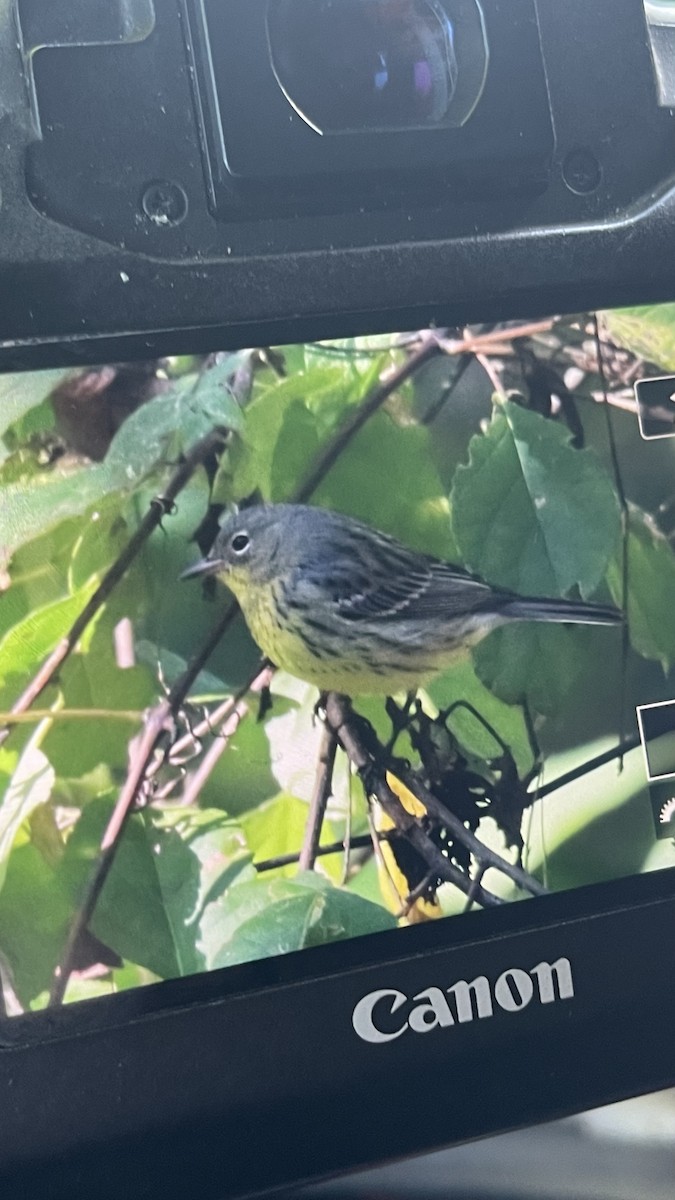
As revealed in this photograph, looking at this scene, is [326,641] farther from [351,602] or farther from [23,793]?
[23,793]

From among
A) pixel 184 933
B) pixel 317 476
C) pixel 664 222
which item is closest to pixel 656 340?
pixel 664 222

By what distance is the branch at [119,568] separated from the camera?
425 millimetres

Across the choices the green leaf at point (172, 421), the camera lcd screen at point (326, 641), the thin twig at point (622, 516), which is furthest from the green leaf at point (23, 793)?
the thin twig at point (622, 516)

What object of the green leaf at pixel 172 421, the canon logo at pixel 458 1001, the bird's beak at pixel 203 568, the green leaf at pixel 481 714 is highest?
the green leaf at pixel 172 421

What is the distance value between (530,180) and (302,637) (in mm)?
196

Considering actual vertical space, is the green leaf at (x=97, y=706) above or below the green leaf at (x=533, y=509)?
below

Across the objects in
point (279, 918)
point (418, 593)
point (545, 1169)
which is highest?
point (418, 593)

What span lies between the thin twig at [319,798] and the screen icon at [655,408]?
0.17 metres

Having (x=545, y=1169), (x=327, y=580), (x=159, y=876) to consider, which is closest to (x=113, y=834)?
(x=159, y=876)

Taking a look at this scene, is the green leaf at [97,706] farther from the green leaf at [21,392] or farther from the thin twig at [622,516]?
the thin twig at [622,516]

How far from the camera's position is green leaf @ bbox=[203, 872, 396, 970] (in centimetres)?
43

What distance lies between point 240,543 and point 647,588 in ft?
0.53

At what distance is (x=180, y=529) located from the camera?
44 cm

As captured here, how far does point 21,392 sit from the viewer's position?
42 cm
